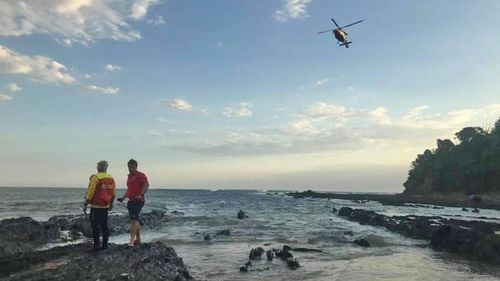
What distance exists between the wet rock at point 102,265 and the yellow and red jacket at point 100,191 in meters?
1.26

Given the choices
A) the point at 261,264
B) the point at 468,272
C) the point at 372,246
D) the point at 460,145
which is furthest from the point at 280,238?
the point at 460,145

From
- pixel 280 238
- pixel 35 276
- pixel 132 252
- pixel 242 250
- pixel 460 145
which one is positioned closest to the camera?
pixel 35 276

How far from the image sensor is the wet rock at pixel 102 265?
9459 millimetres

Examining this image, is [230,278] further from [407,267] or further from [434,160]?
[434,160]

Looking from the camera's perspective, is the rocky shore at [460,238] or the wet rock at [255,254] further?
the rocky shore at [460,238]

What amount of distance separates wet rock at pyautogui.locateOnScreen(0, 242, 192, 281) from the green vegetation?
88.7 m

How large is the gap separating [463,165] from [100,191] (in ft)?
323

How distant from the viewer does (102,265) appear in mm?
9914

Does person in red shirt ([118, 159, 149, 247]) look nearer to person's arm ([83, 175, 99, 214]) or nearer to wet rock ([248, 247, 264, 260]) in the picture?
person's arm ([83, 175, 99, 214])

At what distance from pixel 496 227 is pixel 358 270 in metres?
17.4

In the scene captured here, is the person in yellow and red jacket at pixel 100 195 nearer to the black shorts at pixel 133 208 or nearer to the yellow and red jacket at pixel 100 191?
the yellow and red jacket at pixel 100 191

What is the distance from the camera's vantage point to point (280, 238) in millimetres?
25641

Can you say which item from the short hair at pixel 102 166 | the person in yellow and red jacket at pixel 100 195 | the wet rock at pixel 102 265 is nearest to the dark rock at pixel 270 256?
the wet rock at pixel 102 265

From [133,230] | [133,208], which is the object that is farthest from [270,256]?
[133,208]
